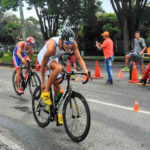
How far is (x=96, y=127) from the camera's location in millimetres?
4754

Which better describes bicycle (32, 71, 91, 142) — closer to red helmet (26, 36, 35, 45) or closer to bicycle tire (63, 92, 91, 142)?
bicycle tire (63, 92, 91, 142)

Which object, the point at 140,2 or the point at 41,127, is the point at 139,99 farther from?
the point at 140,2

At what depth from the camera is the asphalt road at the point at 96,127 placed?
3.99m

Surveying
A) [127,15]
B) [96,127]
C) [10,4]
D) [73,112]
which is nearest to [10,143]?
[73,112]

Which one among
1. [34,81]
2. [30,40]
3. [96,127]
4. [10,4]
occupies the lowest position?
[96,127]

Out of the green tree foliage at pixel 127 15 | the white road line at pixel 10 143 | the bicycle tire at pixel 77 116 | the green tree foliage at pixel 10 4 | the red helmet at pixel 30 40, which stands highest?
the green tree foliage at pixel 10 4

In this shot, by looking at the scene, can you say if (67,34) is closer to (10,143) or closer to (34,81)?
(10,143)

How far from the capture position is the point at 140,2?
18.8 metres

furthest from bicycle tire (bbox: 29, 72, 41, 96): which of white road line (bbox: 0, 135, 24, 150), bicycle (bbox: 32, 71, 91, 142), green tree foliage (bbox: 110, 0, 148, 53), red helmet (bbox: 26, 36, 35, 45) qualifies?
green tree foliage (bbox: 110, 0, 148, 53)

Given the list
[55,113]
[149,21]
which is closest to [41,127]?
[55,113]

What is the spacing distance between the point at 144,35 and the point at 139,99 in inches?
891

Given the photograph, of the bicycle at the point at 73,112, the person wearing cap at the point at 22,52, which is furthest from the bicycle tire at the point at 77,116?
the person wearing cap at the point at 22,52

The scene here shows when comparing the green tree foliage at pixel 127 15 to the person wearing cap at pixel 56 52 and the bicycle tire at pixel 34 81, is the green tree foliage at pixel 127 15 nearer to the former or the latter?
the bicycle tire at pixel 34 81

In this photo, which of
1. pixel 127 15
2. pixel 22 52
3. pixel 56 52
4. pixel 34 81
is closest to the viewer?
pixel 56 52
